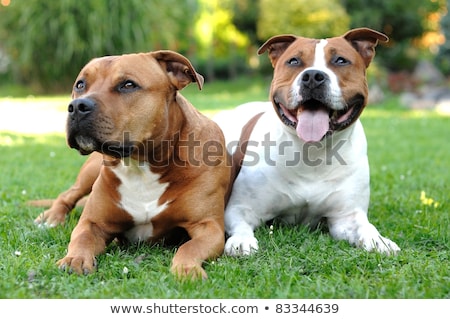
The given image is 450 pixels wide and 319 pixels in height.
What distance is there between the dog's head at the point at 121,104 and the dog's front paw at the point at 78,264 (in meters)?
0.64

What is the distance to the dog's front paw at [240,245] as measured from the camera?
3973 millimetres

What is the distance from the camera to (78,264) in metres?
3.54

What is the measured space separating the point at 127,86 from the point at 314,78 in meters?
1.27

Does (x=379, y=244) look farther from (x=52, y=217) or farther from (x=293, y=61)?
(x=52, y=217)

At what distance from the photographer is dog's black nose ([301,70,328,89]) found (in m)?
4.17

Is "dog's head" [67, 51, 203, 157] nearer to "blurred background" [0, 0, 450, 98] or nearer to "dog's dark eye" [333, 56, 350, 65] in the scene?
"dog's dark eye" [333, 56, 350, 65]

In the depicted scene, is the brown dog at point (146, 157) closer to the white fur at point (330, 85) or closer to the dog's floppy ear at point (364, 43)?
the white fur at point (330, 85)

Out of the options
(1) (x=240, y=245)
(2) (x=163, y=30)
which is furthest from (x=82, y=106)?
(2) (x=163, y=30)

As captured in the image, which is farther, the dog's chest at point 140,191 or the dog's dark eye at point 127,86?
the dog's chest at point 140,191

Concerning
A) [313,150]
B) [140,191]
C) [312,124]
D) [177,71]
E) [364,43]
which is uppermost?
[364,43]

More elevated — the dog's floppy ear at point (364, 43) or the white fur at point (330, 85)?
the dog's floppy ear at point (364, 43)

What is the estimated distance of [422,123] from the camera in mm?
12367

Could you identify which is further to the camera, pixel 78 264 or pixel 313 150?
pixel 313 150

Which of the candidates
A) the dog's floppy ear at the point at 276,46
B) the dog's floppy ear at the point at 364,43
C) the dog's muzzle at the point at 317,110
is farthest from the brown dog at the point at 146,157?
the dog's floppy ear at the point at 364,43
